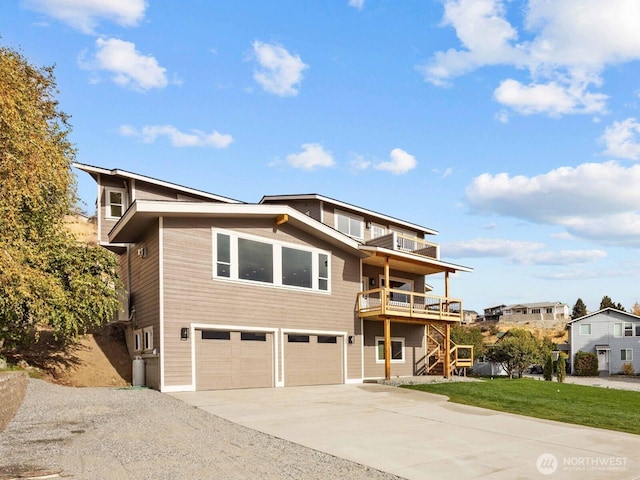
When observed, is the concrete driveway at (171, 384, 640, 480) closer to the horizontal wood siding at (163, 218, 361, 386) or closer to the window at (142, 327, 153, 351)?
the horizontal wood siding at (163, 218, 361, 386)

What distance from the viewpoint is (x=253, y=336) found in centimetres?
1858

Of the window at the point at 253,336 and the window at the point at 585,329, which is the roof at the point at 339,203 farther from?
the window at the point at 585,329

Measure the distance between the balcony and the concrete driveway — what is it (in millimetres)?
6498

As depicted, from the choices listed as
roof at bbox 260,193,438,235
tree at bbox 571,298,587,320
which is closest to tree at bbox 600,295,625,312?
tree at bbox 571,298,587,320

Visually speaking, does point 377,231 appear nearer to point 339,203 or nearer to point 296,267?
point 339,203

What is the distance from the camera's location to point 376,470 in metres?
7.06

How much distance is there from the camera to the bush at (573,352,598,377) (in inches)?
1898

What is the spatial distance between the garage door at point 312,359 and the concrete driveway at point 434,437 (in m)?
4.09

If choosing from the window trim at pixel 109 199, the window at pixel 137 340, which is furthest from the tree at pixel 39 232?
the window trim at pixel 109 199

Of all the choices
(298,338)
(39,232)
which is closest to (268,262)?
(298,338)

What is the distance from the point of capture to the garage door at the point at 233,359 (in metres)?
17.0

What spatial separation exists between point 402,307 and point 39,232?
1452 cm

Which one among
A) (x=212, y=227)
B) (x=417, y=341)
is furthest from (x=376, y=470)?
(x=417, y=341)

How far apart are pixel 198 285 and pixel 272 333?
3505 millimetres
